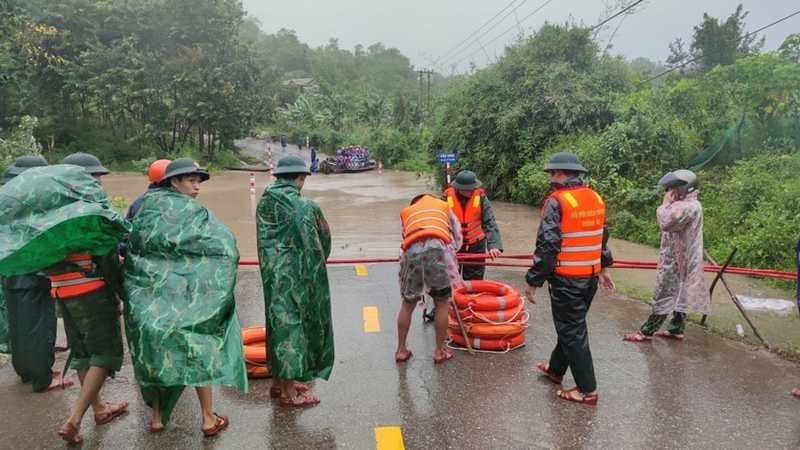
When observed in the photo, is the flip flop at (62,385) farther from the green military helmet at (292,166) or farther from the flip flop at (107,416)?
the green military helmet at (292,166)

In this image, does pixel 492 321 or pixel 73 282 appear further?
pixel 492 321

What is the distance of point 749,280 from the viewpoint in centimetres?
764

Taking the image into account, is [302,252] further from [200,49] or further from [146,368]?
[200,49]

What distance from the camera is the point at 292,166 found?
151 inches

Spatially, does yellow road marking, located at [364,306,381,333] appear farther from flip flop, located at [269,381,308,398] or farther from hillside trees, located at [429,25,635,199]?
hillside trees, located at [429,25,635,199]

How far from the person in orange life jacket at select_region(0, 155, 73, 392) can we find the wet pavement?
34 centimetres

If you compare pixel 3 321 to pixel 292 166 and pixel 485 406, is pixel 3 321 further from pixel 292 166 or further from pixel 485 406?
pixel 485 406

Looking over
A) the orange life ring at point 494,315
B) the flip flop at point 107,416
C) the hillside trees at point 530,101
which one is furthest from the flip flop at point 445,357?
the hillside trees at point 530,101

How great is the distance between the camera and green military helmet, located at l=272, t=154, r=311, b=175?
3.82m

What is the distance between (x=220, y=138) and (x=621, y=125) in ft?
85.5

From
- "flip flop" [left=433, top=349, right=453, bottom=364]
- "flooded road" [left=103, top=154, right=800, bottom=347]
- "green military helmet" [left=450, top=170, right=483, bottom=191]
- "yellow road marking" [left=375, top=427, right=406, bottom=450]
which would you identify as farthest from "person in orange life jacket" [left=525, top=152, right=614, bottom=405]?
"flooded road" [left=103, top=154, right=800, bottom=347]

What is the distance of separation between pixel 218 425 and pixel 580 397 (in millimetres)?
2560

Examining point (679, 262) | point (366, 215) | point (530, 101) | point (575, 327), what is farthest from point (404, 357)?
point (530, 101)

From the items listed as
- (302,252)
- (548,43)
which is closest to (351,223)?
(548,43)
